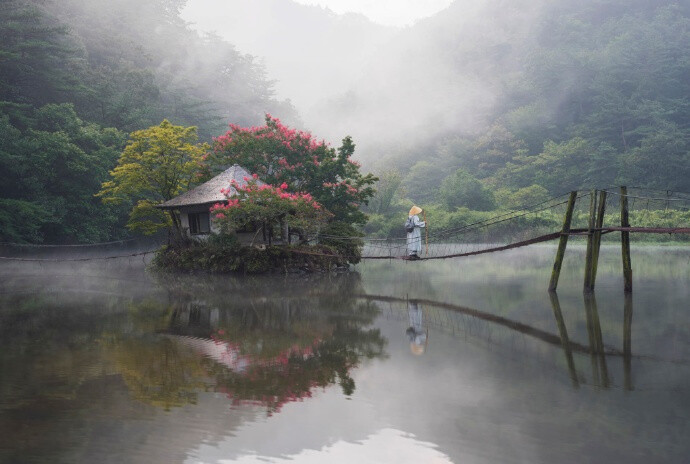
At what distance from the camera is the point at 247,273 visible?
21859 mm

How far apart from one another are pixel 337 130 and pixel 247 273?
58354 millimetres

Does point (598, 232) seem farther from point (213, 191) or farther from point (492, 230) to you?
point (492, 230)

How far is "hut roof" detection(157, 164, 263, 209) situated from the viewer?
21833mm

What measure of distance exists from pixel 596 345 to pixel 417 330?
9.67ft

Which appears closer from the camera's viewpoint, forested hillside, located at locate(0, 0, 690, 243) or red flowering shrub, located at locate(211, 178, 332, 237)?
red flowering shrub, located at locate(211, 178, 332, 237)

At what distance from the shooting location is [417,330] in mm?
10117

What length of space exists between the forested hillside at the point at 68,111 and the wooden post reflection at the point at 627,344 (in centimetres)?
2577

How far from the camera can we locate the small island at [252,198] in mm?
20812

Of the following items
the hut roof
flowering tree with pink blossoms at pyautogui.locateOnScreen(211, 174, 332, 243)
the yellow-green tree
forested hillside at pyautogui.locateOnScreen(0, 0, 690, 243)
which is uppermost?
forested hillside at pyautogui.locateOnScreen(0, 0, 690, 243)

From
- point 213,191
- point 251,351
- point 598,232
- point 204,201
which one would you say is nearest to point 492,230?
point 213,191

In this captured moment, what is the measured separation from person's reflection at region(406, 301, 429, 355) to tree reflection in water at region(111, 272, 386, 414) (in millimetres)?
508

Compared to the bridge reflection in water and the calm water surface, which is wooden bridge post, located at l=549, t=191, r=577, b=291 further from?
the calm water surface

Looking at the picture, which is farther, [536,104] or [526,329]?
[536,104]

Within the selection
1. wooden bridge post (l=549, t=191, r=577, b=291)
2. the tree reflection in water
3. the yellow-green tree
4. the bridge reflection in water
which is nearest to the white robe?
the bridge reflection in water
